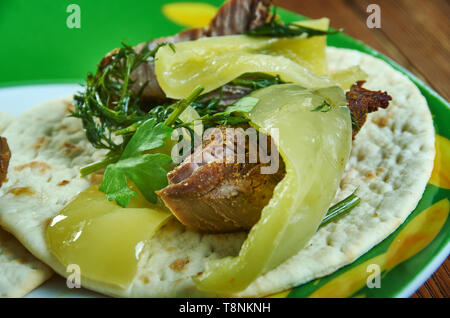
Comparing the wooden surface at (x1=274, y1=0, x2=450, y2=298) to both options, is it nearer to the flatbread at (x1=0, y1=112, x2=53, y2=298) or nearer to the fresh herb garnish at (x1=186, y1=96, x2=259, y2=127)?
the fresh herb garnish at (x1=186, y1=96, x2=259, y2=127)

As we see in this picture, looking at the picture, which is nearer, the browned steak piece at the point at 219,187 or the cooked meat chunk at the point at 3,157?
the browned steak piece at the point at 219,187

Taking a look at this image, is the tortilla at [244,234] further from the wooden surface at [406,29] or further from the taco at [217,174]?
the wooden surface at [406,29]

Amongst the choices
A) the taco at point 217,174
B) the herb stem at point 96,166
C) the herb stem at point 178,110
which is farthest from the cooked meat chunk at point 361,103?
the herb stem at point 96,166

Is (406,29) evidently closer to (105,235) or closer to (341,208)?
(341,208)

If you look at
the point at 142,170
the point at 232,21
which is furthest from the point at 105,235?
the point at 232,21

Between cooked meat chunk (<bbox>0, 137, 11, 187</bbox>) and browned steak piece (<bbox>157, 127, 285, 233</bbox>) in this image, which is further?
cooked meat chunk (<bbox>0, 137, 11, 187</bbox>)

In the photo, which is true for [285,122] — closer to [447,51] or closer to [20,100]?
[20,100]

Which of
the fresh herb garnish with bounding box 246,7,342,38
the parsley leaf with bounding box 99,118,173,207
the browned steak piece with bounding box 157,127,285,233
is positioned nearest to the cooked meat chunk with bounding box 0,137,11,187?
the parsley leaf with bounding box 99,118,173,207
